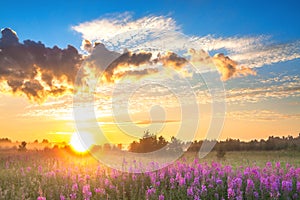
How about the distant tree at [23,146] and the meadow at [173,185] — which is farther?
the distant tree at [23,146]

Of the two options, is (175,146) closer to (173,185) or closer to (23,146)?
(23,146)

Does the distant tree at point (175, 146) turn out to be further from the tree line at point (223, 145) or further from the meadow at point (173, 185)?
the meadow at point (173, 185)

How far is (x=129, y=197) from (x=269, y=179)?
2.58 m

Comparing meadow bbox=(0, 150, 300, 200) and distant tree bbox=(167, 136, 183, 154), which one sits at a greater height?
distant tree bbox=(167, 136, 183, 154)

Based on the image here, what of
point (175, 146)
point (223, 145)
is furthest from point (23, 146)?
point (223, 145)

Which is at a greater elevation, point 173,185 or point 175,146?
point 175,146

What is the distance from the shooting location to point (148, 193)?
18.7 ft

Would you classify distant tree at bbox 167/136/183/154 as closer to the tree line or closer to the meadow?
the tree line

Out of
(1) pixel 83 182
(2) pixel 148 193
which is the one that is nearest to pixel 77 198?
(1) pixel 83 182

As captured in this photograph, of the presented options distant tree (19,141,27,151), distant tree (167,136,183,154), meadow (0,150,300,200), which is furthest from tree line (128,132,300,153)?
meadow (0,150,300,200)

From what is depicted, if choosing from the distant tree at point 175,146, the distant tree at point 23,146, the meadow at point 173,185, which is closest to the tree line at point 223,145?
the distant tree at point 175,146

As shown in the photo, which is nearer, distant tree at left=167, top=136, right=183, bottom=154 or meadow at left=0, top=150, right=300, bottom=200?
meadow at left=0, top=150, right=300, bottom=200

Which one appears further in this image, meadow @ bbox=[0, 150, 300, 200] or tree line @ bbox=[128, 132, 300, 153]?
tree line @ bbox=[128, 132, 300, 153]

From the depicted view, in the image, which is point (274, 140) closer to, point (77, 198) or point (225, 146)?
point (225, 146)
